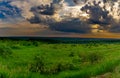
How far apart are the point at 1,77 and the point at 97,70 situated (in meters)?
4.56

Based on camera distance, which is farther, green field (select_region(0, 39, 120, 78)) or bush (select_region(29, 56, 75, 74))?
bush (select_region(29, 56, 75, 74))

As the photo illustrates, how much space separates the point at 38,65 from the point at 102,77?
8362mm

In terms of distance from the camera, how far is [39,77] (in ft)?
55.2

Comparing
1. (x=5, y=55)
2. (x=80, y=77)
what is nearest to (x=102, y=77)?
(x=80, y=77)

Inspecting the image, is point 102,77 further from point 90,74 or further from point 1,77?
point 1,77

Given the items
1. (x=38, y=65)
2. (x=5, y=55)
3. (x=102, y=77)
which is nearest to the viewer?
(x=102, y=77)

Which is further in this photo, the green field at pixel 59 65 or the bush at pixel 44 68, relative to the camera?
the bush at pixel 44 68

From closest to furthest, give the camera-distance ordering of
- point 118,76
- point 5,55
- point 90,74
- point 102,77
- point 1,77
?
point 118,76
point 102,77
point 1,77
point 90,74
point 5,55

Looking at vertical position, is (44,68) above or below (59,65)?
above

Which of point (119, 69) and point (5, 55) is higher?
point (119, 69)

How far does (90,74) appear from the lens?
53.5 ft

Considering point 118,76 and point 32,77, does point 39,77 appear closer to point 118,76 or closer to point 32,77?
point 32,77

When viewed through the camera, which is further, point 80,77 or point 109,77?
point 80,77

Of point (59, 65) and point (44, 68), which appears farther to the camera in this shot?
point (59, 65)
